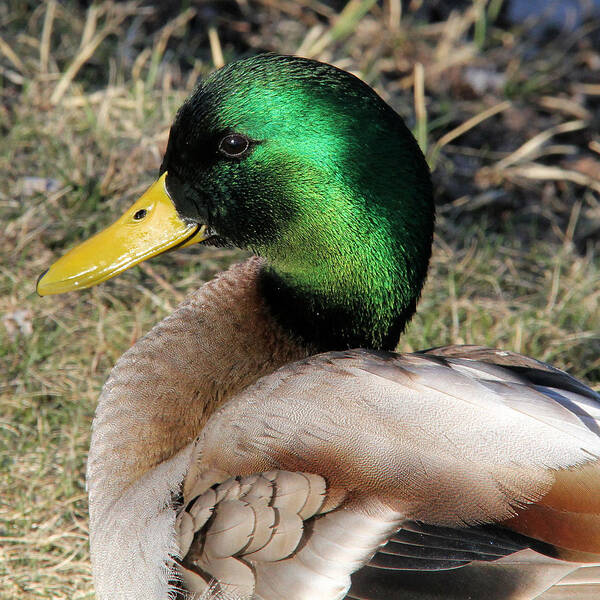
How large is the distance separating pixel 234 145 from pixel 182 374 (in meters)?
0.51

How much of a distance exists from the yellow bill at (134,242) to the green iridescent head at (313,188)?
4 centimetres

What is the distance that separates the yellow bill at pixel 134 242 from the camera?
2.37 m

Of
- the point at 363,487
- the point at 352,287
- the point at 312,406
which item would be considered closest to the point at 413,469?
the point at 363,487

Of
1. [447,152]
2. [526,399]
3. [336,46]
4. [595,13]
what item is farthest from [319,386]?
[595,13]

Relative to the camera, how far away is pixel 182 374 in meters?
2.28

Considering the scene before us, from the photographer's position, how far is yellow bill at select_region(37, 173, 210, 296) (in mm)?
2367

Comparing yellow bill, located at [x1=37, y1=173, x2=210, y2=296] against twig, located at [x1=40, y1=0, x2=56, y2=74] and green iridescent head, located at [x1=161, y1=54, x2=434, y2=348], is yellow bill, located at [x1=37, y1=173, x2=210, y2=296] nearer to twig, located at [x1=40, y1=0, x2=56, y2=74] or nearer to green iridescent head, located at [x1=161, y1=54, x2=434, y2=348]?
green iridescent head, located at [x1=161, y1=54, x2=434, y2=348]

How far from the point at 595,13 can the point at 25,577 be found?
4.32 m

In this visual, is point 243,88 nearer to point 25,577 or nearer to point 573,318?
point 25,577

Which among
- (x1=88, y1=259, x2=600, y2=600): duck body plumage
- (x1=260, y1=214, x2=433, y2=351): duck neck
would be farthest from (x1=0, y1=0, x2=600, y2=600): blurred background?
(x1=260, y1=214, x2=433, y2=351): duck neck

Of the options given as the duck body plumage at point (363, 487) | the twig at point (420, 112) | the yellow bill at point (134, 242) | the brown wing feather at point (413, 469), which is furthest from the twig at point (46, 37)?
→ the brown wing feather at point (413, 469)

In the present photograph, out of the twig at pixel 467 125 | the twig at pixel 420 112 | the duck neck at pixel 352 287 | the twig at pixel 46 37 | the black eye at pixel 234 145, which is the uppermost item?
the black eye at pixel 234 145

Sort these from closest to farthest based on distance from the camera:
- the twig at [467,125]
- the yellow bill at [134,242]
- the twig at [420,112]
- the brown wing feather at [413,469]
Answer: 1. the brown wing feather at [413,469]
2. the yellow bill at [134,242]
3. the twig at [420,112]
4. the twig at [467,125]

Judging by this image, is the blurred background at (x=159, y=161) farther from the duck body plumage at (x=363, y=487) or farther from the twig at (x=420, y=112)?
the duck body plumage at (x=363, y=487)
